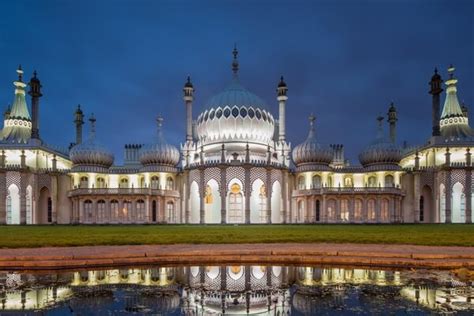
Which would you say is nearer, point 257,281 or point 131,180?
point 257,281

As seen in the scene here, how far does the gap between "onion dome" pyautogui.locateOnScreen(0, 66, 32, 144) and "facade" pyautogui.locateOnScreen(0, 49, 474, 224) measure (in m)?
0.18

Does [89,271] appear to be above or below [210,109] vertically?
below

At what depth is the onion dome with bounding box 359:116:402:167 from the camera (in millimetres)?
62719

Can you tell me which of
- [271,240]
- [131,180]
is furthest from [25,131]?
[271,240]

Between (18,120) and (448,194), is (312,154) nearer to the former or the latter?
(448,194)

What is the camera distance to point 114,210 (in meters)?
58.2

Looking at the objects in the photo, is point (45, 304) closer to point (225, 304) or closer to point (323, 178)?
point (225, 304)

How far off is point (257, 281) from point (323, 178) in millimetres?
53337

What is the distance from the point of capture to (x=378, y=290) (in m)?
9.52

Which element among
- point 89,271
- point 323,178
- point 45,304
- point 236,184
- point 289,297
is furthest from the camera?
point 323,178

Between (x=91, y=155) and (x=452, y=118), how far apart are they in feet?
188

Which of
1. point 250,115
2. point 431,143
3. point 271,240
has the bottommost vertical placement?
point 271,240

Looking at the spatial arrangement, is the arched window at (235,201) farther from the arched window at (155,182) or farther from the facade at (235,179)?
the arched window at (155,182)

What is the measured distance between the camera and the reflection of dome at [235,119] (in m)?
61.9
